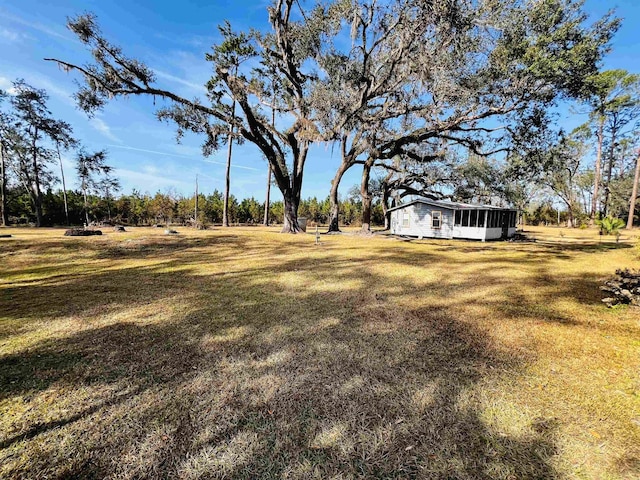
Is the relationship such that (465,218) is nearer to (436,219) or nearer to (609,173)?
(436,219)

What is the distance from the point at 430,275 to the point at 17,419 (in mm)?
6723

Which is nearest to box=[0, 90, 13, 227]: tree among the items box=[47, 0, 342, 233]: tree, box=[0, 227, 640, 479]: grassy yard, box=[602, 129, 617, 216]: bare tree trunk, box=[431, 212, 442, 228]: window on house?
box=[47, 0, 342, 233]: tree

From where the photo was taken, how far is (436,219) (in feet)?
65.1

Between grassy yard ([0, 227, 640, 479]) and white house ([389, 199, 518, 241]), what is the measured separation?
1462 cm

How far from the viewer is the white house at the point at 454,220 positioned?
1830 cm

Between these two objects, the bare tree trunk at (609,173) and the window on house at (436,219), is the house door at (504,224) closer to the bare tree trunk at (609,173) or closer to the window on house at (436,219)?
the window on house at (436,219)

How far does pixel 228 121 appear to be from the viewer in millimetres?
13984

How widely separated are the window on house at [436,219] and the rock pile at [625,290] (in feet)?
50.1

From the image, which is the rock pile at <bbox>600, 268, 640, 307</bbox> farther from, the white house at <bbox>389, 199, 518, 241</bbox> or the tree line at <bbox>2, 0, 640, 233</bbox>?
the white house at <bbox>389, 199, 518, 241</bbox>

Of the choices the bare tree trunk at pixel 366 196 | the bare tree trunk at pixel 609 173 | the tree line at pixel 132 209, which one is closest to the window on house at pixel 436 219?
the bare tree trunk at pixel 366 196

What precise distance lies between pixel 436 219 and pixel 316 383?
1953 cm

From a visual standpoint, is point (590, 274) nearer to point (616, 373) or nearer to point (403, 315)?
point (616, 373)

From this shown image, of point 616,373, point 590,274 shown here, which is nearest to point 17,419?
point 616,373

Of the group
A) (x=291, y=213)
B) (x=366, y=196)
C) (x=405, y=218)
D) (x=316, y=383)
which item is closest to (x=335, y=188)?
(x=366, y=196)
